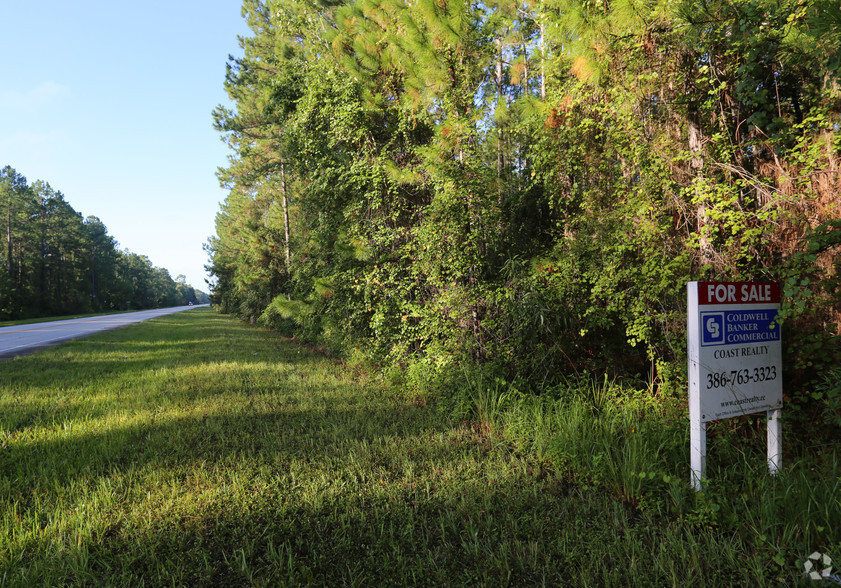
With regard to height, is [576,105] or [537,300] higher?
[576,105]

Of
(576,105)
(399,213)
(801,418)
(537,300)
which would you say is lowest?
(801,418)

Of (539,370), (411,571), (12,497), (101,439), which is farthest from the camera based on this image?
(539,370)

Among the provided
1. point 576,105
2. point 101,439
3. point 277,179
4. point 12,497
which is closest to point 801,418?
point 576,105

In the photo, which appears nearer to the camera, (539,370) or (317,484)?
(317,484)

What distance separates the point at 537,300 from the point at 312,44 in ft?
24.9

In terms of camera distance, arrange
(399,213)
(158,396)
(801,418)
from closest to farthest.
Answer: (801,418), (158,396), (399,213)

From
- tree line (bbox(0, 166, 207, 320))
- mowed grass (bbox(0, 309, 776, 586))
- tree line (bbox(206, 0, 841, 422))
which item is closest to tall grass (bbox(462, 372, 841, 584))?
mowed grass (bbox(0, 309, 776, 586))

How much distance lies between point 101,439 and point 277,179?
14.6m

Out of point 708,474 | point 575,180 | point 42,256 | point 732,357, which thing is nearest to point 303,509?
point 708,474

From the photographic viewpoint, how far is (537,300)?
5.03 m

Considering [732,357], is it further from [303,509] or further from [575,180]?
[303,509]

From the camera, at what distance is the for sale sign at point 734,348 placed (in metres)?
2.99

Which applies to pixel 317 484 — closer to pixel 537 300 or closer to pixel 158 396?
pixel 537 300

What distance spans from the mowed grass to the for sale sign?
1.03 meters
